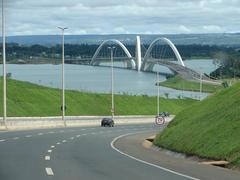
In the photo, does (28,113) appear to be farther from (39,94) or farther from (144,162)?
(144,162)

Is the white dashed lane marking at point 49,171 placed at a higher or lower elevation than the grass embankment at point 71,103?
higher

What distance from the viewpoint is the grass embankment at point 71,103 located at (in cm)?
8162

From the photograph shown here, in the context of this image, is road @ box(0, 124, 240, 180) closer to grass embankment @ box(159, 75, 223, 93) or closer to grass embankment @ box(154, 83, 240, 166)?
grass embankment @ box(154, 83, 240, 166)

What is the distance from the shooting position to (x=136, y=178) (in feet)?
54.3

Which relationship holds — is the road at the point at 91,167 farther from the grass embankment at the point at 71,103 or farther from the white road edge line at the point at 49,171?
the grass embankment at the point at 71,103

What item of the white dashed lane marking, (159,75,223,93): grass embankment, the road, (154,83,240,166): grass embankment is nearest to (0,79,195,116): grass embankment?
(154,83,240,166): grass embankment

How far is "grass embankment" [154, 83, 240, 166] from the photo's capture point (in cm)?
2198

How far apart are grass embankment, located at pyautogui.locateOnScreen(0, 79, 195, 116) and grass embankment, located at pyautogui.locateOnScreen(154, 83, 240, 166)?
4722cm

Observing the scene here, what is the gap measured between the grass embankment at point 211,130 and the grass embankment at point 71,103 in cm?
4722

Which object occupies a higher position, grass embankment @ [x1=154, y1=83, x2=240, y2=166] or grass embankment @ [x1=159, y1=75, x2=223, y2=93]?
grass embankment @ [x1=154, y1=83, x2=240, y2=166]

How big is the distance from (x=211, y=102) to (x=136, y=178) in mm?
16162

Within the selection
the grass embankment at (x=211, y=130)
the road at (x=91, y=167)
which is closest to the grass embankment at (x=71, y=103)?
the grass embankment at (x=211, y=130)

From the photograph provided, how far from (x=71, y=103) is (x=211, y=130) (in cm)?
6490

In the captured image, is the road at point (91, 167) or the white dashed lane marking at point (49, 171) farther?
the white dashed lane marking at point (49, 171)
